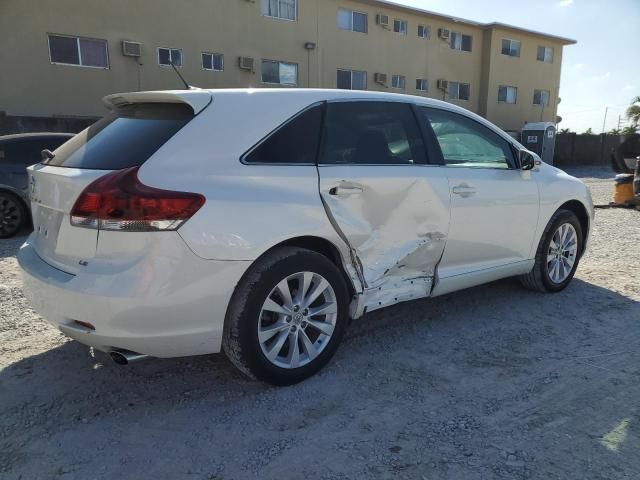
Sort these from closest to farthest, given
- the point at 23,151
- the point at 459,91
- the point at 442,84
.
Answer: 1. the point at 23,151
2. the point at 442,84
3. the point at 459,91

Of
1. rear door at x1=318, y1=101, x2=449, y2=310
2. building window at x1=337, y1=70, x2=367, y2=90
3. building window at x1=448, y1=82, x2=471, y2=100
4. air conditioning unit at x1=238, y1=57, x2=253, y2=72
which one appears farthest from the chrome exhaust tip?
building window at x1=448, y1=82, x2=471, y2=100

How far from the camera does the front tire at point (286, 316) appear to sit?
2.71m

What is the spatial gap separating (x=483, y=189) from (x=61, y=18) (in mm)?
15611

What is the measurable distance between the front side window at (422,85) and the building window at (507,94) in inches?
216

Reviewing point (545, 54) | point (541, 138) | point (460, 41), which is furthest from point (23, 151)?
point (545, 54)

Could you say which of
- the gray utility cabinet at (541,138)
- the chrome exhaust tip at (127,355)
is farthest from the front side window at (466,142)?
the gray utility cabinet at (541,138)

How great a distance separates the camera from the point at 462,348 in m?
3.52

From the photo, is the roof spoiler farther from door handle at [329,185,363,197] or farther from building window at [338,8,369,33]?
building window at [338,8,369,33]

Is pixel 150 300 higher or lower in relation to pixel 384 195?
lower

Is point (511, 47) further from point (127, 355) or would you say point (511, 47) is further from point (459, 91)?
point (127, 355)

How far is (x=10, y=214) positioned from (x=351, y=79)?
55.7 feet

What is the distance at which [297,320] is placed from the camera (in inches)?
116

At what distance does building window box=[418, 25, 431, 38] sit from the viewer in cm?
2364

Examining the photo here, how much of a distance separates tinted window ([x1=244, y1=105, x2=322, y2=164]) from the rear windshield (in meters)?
0.44
